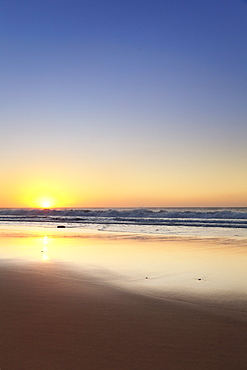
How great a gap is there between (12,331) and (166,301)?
6.89 ft

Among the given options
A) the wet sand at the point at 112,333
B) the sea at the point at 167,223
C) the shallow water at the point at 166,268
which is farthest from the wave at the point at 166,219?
the wet sand at the point at 112,333

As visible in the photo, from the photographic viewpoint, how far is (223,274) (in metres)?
6.54

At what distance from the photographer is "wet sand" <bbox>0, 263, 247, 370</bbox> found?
9.47 feet

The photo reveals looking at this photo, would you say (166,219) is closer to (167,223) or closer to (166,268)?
(167,223)

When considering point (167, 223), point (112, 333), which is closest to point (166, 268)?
point (112, 333)

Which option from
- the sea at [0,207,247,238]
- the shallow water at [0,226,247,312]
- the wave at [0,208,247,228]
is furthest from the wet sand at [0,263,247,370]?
the wave at [0,208,247,228]

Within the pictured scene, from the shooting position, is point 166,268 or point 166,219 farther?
point 166,219

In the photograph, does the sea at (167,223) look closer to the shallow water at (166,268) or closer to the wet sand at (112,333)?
the shallow water at (166,268)

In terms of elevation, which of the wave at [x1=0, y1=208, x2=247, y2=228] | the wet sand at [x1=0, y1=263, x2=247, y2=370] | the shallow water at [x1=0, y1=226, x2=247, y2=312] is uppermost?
the wet sand at [x1=0, y1=263, x2=247, y2=370]

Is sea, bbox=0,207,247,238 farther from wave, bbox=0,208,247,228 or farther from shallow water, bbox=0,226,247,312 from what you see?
shallow water, bbox=0,226,247,312

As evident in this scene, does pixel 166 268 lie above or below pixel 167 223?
above

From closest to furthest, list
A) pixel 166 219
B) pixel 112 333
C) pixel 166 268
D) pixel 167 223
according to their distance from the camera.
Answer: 1. pixel 112 333
2. pixel 166 268
3. pixel 167 223
4. pixel 166 219

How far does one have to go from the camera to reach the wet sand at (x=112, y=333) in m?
2.89

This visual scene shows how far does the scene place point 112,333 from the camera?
11.3ft
